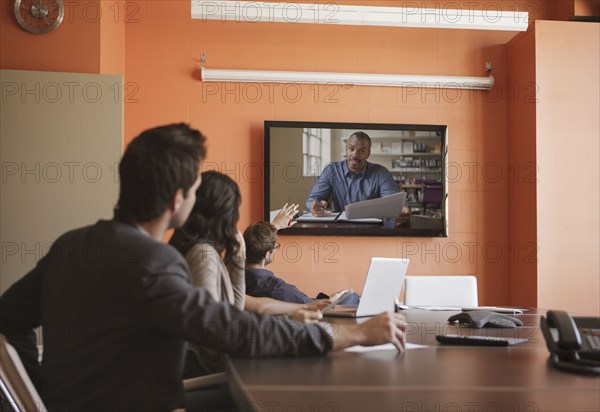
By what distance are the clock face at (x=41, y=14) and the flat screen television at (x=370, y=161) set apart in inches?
63.4

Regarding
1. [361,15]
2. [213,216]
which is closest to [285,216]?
[361,15]

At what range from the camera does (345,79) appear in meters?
5.29

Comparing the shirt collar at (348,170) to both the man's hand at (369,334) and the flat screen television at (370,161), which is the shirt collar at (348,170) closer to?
the flat screen television at (370,161)

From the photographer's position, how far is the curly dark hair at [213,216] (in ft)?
7.28

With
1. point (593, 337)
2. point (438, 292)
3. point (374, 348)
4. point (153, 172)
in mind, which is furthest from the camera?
point (438, 292)

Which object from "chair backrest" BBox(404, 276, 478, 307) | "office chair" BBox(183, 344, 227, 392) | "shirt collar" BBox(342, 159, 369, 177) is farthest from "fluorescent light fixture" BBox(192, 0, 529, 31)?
"office chair" BBox(183, 344, 227, 392)

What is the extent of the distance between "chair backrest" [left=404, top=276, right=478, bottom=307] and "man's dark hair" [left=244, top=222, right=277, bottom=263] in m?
1.01

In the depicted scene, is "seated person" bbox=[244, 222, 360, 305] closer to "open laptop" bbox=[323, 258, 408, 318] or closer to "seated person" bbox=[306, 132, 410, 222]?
"open laptop" bbox=[323, 258, 408, 318]

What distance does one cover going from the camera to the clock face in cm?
432

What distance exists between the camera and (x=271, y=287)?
331cm

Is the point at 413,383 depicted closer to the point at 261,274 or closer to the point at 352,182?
the point at 261,274

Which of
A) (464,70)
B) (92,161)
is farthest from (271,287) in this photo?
(464,70)

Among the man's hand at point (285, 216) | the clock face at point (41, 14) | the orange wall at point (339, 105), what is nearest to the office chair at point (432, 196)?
the orange wall at point (339, 105)

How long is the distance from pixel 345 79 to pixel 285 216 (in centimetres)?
129
